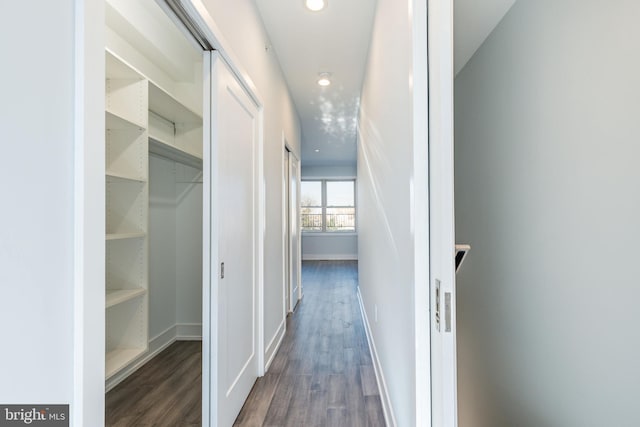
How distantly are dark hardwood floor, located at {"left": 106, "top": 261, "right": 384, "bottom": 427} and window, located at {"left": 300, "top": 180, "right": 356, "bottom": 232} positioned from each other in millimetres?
5609

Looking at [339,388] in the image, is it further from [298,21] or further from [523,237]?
[298,21]

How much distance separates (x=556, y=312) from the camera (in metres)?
1.66

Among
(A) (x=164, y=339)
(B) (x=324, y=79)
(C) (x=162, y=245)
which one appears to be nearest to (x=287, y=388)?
(A) (x=164, y=339)

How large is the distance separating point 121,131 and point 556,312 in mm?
2406

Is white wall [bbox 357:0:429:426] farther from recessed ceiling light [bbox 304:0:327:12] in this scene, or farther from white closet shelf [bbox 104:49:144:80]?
white closet shelf [bbox 104:49:144:80]

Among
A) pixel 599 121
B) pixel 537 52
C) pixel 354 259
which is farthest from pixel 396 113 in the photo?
pixel 354 259

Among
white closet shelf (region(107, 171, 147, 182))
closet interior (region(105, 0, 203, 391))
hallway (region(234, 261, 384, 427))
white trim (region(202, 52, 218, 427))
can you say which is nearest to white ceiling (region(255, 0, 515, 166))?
closet interior (region(105, 0, 203, 391))

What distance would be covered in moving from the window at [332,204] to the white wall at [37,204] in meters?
8.33

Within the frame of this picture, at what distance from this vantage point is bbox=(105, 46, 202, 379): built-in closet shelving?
1329mm

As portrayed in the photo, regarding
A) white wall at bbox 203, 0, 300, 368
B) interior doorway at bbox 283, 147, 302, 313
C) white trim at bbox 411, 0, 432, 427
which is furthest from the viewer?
interior doorway at bbox 283, 147, 302, 313

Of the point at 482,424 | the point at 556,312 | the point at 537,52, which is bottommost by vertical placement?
the point at 482,424

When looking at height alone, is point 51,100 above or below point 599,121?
below

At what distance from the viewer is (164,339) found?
1860 mm

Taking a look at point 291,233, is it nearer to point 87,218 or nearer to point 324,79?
point 324,79
